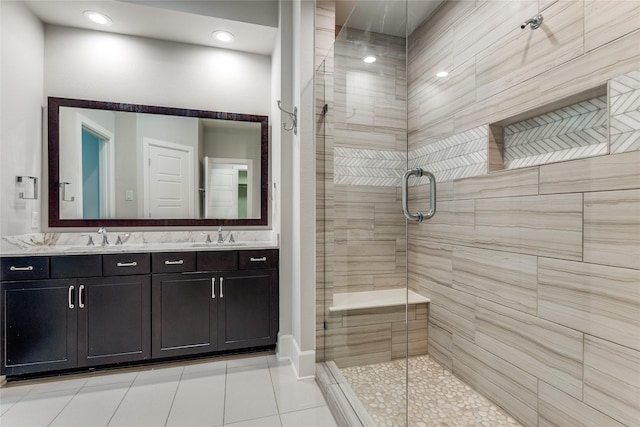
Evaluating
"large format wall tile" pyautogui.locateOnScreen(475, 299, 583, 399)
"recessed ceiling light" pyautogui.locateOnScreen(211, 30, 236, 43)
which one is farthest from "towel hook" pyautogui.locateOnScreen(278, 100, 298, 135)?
"large format wall tile" pyautogui.locateOnScreen(475, 299, 583, 399)

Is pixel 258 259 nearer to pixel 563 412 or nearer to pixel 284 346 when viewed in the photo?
pixel 284 346

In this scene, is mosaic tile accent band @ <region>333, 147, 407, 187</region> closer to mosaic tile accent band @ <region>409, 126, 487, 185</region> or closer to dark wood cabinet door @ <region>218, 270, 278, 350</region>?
mosaic tile accent band @ <region>409, 126, 487, 185</region>

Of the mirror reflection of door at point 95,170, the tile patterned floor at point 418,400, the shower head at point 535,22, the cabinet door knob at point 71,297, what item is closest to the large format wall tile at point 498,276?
the tile patterned floor at point 418,400

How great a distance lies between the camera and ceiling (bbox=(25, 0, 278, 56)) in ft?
7.38

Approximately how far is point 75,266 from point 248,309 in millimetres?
Answer: 1196

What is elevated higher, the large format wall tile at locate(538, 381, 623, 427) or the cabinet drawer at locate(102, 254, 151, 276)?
the cabinet drawer at locate(102, 254, 151, 276)

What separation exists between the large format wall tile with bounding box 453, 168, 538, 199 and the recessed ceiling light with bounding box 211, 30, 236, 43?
2.17 meters

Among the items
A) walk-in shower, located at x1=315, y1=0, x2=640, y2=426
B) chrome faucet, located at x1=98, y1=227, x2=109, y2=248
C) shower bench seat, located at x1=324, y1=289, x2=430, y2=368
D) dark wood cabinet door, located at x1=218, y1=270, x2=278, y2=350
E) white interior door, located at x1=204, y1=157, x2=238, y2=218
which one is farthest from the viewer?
white interior door, located at x1=204, y1=157, x2=238, y2=218

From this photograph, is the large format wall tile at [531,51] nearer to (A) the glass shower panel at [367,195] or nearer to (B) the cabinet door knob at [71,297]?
(A) the glass shower panel at [367,195]

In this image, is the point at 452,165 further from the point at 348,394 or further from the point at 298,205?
the point at 348,394

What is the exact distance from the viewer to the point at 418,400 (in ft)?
6.00

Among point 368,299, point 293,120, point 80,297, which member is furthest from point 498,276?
point 80,297

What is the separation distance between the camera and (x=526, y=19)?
5.43ft

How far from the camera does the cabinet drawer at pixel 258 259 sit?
2367 millimetres
